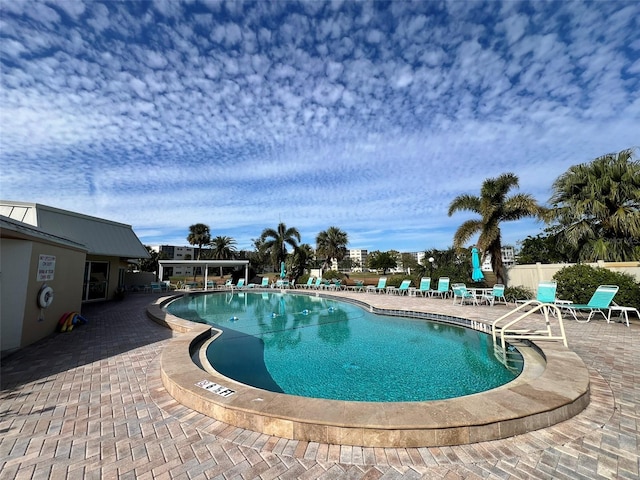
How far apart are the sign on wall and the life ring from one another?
0.73 ft

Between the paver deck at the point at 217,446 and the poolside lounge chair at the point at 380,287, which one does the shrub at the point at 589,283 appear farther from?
the poolside lounge chair at the point at 380,287

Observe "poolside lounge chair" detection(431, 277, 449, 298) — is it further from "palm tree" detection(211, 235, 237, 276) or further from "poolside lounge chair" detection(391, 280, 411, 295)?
"palm tree" detection(211, 235, 237, 276)

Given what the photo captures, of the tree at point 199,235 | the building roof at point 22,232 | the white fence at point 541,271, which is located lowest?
the white fence at point 541,271

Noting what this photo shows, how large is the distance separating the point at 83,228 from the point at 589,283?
20734 mm

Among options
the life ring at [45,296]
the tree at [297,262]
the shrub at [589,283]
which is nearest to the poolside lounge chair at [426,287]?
the shrub at [589,283]

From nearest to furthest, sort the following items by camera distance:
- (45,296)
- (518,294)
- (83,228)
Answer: (45,296) → (518,294) → (83,228)

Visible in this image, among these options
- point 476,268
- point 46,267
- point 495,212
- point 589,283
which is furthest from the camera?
point 495,212

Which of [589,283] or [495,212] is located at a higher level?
[495,212]

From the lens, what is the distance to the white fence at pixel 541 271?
899cm

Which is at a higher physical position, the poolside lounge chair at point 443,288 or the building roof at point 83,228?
the building roof at point 83,228

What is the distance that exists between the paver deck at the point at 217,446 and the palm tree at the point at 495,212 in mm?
10132

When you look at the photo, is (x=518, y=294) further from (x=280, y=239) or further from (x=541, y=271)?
(x=280, y=239)

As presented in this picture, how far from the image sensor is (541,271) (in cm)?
1148

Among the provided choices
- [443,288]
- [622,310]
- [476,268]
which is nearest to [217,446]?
[622,310]
